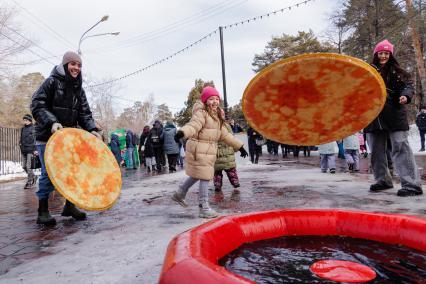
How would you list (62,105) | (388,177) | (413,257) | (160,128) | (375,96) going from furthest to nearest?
(160,128) < (388,177) < (62,105) < (375,96) < (413,257)

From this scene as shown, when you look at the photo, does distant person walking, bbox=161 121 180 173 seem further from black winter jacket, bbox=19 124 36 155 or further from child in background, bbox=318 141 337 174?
child in background, bbox=318 141 337 174

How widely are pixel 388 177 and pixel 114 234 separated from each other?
13.3ft

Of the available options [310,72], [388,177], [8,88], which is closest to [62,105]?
[310,72]

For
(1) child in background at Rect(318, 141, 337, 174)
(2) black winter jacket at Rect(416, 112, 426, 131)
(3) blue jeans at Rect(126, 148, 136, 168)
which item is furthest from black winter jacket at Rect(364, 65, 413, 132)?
(2) black winter jacket at Rect(416, 112, 426, 131)

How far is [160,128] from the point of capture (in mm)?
13328

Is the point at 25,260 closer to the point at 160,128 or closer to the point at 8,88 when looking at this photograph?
the point at 160,128

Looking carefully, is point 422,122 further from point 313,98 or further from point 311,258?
point 311,258

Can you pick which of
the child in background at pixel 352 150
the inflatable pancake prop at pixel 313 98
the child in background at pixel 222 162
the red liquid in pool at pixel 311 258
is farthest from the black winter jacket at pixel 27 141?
the red liquid in pool at pixel 311 258

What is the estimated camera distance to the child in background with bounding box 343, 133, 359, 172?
899cm

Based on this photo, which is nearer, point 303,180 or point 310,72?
point 310,72

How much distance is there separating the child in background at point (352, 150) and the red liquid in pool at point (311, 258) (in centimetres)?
629

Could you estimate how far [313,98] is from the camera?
12.1 ft

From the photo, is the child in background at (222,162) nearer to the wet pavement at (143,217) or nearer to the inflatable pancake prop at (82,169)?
the wet pavement at (143,217)

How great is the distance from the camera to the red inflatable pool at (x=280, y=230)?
2146mm
